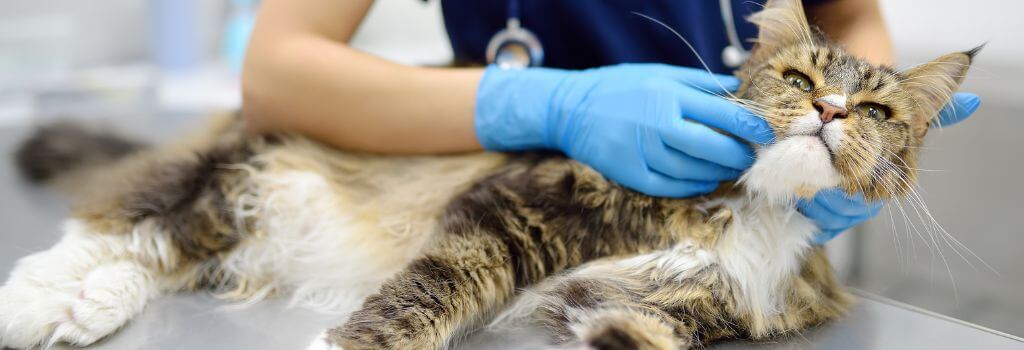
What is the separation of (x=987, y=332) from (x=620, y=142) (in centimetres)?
77

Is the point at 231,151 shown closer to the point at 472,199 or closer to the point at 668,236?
the point at 472,199

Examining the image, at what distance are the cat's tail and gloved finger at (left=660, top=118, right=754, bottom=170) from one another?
4.73 feet

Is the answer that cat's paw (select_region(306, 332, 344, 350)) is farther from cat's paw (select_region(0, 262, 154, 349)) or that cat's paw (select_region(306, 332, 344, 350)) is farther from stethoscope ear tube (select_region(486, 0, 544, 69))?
stethoscope ear tube (select_region(486, 0, 544, 69))

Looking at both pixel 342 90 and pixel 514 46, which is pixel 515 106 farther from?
pixel 342 90

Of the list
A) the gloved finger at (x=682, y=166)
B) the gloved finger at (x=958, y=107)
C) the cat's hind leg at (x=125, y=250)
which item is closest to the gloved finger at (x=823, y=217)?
the gloved finger at (x=682, y=166)

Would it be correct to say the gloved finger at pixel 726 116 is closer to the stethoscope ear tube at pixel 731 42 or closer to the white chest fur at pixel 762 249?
the white chest fur at pixel 762 249

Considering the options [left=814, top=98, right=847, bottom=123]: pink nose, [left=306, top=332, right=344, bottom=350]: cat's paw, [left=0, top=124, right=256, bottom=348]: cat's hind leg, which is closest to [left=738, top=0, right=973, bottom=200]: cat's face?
[left=814, top=98, right=847, bottom=123]: pink nose

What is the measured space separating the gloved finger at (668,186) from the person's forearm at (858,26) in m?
0.58

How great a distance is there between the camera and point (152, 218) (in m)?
1.54

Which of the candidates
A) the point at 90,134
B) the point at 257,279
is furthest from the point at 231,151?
the point at 90,134

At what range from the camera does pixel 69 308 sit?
1.22 metres

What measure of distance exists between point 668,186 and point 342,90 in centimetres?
74

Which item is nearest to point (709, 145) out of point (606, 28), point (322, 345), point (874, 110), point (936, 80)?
point (874, 110)

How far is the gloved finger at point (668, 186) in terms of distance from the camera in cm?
136
